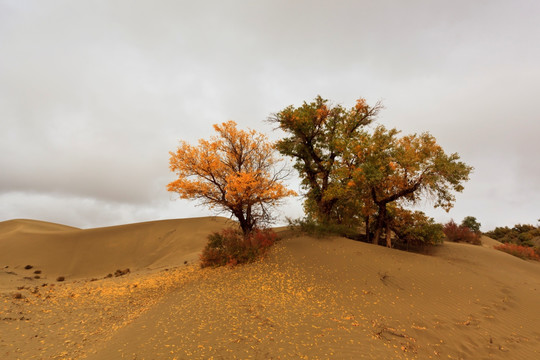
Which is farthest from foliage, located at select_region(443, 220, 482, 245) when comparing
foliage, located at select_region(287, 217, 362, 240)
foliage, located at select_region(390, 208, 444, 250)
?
foliage, located at select_region(287, 217, 362, 240)

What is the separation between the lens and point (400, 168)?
15.7 m

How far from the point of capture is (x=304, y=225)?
17406 mm

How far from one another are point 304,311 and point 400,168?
36.0ft

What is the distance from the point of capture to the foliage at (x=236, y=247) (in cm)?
1445

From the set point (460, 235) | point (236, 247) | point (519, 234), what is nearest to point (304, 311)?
point (236, 247)

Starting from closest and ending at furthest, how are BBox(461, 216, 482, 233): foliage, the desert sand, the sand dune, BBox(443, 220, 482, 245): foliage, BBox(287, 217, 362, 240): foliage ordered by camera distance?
1. the desert sand
2. BBox(287, 217, 362, 240): foliage
3. BBox(443, 220, 482, 245): foliage
4. the sand dune
5. BBox(461, 216, 482, 233): foliage

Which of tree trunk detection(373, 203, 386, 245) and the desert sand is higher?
tree trunk detection(373, 203, 386, 245)

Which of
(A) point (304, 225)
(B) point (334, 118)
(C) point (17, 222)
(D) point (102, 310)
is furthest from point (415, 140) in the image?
(C) point (17, 222)

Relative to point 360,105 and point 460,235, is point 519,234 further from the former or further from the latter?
point 360,105

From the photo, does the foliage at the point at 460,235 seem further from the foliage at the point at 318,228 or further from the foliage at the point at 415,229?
the foliage at the point at 318,228

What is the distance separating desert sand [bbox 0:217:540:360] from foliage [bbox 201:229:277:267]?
0.65 m

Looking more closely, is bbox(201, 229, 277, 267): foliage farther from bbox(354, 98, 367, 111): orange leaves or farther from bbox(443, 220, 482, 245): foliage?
bbox(443, 220, 482, 245): foliage

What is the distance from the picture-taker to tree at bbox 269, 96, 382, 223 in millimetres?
18297

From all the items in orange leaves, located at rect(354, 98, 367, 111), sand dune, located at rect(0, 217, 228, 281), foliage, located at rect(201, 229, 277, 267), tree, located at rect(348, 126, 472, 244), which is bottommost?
sand dune, located at rect(0, 217, 228, 281)
